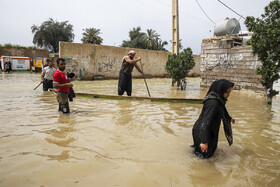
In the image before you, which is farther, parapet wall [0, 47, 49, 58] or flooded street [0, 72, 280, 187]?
parapet wall [0, 47, 49, 58]

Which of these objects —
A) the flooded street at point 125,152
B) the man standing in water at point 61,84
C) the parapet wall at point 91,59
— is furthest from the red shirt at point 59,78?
the parapet wall at point 91,59

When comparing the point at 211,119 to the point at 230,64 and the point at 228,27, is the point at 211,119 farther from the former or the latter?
the point at 228,27

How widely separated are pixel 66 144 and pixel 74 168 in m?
0.84

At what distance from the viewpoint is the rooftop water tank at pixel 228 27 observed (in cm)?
1163

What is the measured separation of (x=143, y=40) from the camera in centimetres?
4906

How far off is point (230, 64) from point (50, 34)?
40494mm

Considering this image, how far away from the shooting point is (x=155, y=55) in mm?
20984

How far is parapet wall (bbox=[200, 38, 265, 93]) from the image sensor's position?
10043 mm

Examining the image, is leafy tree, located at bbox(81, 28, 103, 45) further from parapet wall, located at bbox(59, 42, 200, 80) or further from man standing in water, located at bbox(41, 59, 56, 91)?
man standing in water, located at bbox(41, 59, 56, 91)

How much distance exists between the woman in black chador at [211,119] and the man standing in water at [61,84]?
10.6 ft

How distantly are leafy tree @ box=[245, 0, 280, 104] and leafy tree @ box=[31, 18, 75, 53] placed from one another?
4260 centimetres

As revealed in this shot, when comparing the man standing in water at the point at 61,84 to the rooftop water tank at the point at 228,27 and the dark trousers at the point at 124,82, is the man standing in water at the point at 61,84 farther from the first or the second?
the rooftop water tank at the point at 228,27

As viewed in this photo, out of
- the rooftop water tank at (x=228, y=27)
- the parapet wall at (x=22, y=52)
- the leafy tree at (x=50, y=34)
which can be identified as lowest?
the rooftop water tank at (x=228, y=27)

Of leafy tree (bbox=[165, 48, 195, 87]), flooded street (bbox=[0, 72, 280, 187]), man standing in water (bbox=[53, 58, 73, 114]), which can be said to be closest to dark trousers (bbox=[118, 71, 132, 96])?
flooded street (bbox=[0, 72, 280, 187])
